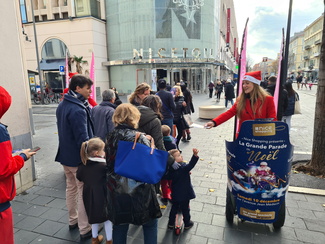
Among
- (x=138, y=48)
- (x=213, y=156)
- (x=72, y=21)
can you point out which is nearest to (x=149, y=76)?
(x=138, y=48)

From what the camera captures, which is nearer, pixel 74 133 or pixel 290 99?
pixel 74 133

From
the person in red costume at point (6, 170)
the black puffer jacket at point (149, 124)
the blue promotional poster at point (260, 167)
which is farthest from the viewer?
the black puffer jacket at point (149, 124)

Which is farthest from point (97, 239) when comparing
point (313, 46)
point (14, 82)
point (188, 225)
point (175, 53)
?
point (313, 46)

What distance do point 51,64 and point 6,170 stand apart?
2746 cm

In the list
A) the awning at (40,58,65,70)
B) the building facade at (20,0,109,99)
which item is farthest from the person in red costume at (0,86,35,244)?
the awning at (40,58,65,70)

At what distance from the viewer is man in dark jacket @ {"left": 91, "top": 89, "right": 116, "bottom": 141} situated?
3.86 meters

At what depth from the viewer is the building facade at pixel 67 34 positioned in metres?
25.0

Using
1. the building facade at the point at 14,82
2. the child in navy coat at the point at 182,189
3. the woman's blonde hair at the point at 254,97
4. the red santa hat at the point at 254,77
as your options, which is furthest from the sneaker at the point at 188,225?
the building facade at the point at 14,82

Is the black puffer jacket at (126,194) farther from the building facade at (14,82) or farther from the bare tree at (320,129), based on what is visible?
the bare tree at (320,129)

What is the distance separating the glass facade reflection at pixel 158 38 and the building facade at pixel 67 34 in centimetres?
149

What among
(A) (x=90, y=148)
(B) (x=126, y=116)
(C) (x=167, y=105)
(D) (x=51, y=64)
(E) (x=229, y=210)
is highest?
(D) (x=51, y=64)

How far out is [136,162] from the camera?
2.01 m

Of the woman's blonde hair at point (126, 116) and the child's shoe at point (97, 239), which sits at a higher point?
the woman's blonde hair at point (126, 116)

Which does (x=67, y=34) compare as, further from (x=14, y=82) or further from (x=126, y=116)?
(x=126, y=116)
